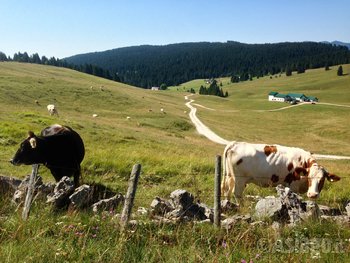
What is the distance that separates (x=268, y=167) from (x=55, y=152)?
7405mm

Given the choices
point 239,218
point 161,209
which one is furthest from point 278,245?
point 161,209

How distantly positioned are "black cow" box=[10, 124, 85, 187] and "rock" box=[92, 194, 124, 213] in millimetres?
4341

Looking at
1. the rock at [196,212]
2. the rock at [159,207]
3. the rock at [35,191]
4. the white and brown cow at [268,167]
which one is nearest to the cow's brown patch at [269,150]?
the white and brown cow at [268,167]

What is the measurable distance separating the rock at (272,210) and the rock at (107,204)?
3.10 metres

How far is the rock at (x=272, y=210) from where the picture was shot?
8195 mm

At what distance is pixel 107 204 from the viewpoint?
830 cm

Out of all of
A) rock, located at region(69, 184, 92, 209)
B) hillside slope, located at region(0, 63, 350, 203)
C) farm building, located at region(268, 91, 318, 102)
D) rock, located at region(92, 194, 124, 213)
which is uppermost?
rock, located at region(69, 184, 92, 209)

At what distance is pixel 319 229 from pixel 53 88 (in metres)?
66.4

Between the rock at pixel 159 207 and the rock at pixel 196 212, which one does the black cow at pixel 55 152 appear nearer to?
the rock at pixel 159 207

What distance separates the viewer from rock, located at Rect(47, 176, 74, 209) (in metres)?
8.16

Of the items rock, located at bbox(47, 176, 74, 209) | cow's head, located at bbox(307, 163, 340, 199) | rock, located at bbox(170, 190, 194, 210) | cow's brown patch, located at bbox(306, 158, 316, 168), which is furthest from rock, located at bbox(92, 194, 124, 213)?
cow's brown patch, located at bbox(306, 158, 316, 168)

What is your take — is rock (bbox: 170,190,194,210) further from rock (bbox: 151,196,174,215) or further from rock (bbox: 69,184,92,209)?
rock (bbox: 69,184,92,209)

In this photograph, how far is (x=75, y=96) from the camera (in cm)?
6706

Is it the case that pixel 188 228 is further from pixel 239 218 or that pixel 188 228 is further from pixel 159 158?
pixel 159 158
